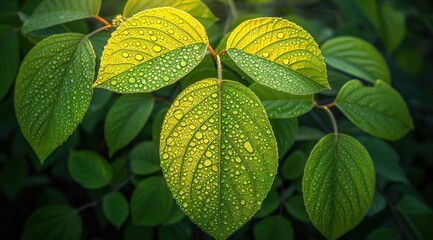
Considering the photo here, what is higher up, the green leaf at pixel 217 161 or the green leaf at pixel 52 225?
the green leaf at pixel 217 161

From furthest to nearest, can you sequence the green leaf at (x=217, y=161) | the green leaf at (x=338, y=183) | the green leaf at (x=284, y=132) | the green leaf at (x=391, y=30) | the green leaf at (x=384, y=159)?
the green leaf at (x=391, y=30) → the green leaf at (x=384, y=159) → the green leaf at (x=284, y=132) → the green leaf at (x=338, y=183) → the green leaf at (x=217, y=161)

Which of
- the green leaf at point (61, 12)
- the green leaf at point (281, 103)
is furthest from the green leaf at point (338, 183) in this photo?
the green leaf at point (61, 12)

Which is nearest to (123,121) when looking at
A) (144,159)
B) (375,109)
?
(144,159)

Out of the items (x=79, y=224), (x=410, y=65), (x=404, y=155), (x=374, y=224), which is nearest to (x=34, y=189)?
(x=79, y=224)

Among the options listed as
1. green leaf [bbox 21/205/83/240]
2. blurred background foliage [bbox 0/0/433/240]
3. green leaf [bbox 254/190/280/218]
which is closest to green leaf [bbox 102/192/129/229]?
blurred background foliage [bbox 0/0/433/240]

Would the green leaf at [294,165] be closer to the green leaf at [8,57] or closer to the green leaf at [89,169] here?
the green leaf at [89,169]

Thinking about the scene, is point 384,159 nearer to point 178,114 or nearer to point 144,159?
point 144,159

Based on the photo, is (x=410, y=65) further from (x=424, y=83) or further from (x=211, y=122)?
(x=211, y=122)
